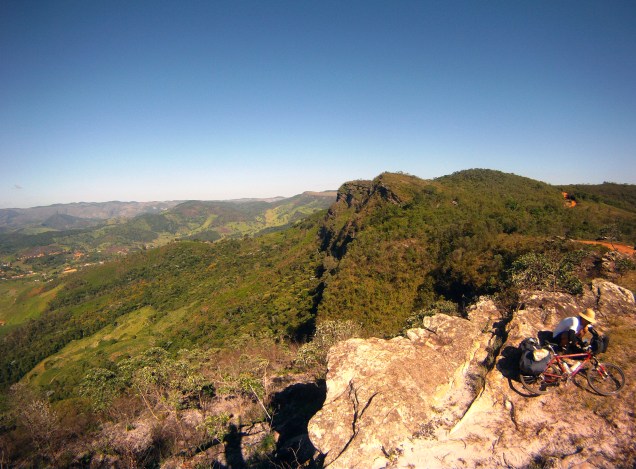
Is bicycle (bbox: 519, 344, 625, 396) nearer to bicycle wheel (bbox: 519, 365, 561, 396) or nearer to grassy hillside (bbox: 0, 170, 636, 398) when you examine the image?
bicycle wheel (bbox: 519, 365, 561, 396)

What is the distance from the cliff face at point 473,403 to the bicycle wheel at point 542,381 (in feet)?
0.91

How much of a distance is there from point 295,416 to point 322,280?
59.5m

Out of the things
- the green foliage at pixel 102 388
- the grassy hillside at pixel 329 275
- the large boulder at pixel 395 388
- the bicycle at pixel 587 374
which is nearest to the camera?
the bicycle at pixel 587 374

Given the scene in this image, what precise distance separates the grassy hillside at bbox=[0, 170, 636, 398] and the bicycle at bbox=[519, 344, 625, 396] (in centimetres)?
950

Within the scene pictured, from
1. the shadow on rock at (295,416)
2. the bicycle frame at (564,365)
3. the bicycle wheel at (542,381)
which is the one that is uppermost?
the bicycle frame at (564,365)

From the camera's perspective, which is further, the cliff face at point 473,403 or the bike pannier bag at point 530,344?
the bike pannier bag at point 530,344

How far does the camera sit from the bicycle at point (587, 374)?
10570mm

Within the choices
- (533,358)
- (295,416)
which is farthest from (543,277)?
(295,416)

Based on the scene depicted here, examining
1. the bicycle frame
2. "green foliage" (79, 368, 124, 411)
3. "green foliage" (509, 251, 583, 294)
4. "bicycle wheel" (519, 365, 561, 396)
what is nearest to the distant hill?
"green foliage" (509, 251, 583, 294)

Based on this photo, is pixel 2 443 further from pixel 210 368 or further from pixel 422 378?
pixel 422 378

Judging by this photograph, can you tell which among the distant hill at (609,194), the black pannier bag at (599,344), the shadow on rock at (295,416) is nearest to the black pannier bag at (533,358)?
the black pannier bag at (599,344)

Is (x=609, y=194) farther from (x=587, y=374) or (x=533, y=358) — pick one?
(x=533, y=358)

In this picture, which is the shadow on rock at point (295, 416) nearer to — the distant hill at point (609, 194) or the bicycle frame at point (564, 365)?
the bicycle frame at point (564, 365)

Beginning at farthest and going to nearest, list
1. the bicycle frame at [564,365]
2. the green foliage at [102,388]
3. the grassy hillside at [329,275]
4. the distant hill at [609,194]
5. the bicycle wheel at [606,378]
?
1. the distant hill at [609,194]
2. the grassy hillside at [329,275]
3. the green foliage at [102,388]
4. the bicycle frame at [564,365]
5. the bicycle wheel at [606,378]
